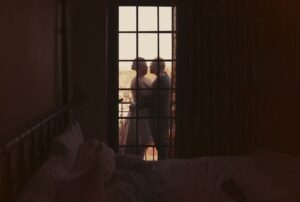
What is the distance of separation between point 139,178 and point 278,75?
7.69 ft

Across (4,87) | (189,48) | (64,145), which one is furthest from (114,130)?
(4,87)

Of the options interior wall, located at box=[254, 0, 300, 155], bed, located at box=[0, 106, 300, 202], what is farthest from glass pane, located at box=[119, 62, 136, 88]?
bed, located at box=[0, 106, 300, 202]

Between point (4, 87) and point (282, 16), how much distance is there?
330 centimetres

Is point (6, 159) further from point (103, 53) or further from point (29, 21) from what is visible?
point (103, 53)

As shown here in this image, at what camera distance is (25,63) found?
2.42 m

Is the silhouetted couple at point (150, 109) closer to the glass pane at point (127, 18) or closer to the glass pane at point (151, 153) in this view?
the glass pane at point (151, 153)

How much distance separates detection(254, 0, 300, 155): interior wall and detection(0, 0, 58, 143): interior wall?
212cm

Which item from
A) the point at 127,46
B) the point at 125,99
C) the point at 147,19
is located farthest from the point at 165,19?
the point at 125,99

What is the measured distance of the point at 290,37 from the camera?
173 inches

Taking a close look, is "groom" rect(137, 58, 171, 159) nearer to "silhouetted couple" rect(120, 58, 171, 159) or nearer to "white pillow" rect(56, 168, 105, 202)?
"silhouetted couple" rect(120, 58, 171, 159)

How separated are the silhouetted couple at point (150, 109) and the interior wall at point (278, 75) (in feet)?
3.10

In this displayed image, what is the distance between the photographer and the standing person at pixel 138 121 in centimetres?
519

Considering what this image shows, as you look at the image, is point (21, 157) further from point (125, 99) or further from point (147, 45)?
point (147, 45)

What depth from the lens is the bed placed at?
1938 millimetres
